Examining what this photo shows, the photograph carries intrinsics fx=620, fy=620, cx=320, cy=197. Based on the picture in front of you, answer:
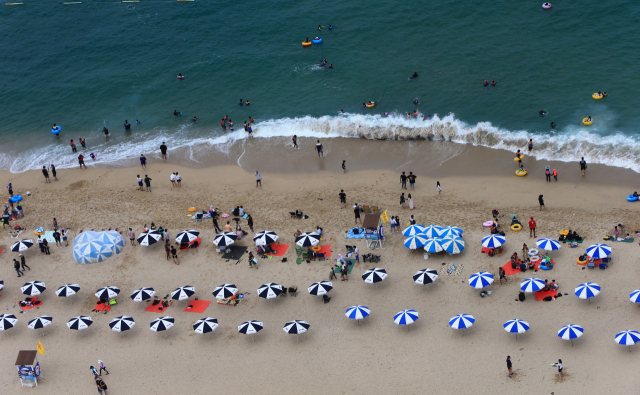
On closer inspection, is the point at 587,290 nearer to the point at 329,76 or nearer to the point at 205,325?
the point at 205,325

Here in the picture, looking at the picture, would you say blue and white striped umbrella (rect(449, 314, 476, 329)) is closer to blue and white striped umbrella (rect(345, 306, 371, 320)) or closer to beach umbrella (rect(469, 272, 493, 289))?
beach umbrella (rect(469, 272, 493, 289))

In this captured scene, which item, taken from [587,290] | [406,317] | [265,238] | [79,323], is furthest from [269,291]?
[587,290]

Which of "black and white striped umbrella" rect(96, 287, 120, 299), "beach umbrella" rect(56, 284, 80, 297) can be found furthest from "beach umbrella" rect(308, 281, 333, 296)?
"beach umbrella" rect(56, 284, 80, 297)

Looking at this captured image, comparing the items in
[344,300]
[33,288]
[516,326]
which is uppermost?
[33,288]

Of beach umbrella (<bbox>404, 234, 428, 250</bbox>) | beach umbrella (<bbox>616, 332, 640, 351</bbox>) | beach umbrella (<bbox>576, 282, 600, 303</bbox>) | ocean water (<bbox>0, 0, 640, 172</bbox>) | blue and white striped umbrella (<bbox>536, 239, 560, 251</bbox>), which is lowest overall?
beach umbrella (<bbox>616, 332, 640, 351</bbox>)

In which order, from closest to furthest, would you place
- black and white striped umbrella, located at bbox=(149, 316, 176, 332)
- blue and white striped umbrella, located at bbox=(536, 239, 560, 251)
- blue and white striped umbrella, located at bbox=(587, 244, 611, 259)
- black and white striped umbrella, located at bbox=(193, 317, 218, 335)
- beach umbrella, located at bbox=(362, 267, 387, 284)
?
black and white striped umbrella, located at bbox=(193, 317, 218, 335)
black and white striped umbrella, located at bbox=(149, 316, 176, 332)
blue and white striped umbrella, located at bbox=(587, 244, 611, 259)
beach umbrella, located at bbox=(362, 267, 387, 284)
blue and white striped umbrella, located at bbox=(536, 239, 560, 251)

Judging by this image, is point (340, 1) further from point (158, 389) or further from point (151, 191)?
point (158, 389)

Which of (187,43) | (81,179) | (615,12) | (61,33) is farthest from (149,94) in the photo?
(615,12)
